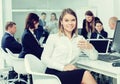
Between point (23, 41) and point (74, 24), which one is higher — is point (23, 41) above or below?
below

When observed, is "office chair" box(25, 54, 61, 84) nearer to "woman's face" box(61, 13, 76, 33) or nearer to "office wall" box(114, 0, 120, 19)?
"woman's face" box(61, 13, 76, 33)

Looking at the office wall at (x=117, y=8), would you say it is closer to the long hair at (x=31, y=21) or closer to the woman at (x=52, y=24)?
the woman at (x=52, y=24)

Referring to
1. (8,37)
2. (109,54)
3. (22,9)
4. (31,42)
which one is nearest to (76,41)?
(109,54)

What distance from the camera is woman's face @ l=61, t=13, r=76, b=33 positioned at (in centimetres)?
311

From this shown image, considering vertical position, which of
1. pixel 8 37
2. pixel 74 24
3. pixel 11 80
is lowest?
pixel 11 80

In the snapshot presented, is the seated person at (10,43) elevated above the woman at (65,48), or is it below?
below

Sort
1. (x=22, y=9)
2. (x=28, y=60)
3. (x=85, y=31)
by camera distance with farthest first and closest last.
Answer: (x=22, y=9) < (x=85, y=31) < (x=28, y=60)

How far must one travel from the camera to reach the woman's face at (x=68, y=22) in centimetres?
311

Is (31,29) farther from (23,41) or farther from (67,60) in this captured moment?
(67,60)

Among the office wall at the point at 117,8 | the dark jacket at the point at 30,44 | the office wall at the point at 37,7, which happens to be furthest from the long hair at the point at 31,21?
the office wall at the point at 37,7

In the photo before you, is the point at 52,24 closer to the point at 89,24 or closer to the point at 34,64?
the point at 89,24

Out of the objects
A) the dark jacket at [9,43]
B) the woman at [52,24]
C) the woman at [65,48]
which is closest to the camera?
the woman at [65,48]

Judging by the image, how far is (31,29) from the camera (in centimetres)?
467

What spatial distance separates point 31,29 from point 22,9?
517 cm
